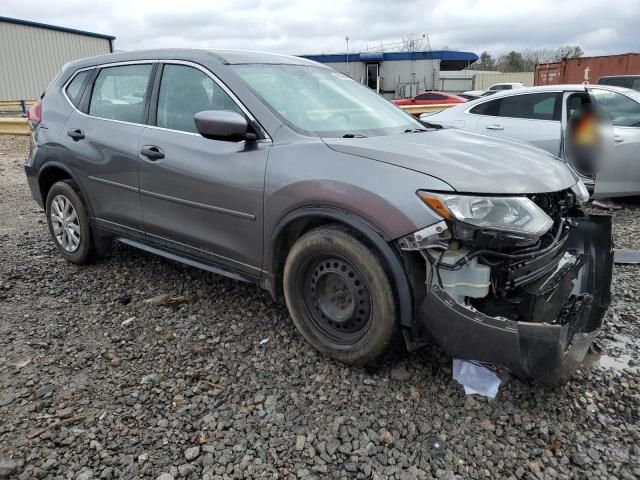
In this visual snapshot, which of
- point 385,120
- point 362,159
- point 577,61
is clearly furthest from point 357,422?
point 577,61

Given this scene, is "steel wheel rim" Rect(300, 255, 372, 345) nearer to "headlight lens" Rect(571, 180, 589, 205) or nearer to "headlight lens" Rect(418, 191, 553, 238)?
"headlight lens" Rect(418, 191, 553, 238)

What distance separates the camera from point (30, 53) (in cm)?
2586

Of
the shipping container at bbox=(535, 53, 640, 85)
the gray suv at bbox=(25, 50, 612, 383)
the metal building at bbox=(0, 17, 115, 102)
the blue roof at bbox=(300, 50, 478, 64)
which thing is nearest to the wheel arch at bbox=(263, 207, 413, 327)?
the gray suv at bbox=(25, 50, 612, 383)

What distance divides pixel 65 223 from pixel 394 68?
2973cm

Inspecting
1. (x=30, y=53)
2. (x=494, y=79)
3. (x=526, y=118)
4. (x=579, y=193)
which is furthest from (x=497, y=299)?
(x=494, y=79)

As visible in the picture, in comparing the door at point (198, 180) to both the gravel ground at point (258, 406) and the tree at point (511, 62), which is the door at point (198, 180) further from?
the tree at point (511, 62)

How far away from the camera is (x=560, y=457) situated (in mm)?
2299

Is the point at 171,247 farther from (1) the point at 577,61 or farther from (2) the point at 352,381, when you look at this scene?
(1) the point at 577,61

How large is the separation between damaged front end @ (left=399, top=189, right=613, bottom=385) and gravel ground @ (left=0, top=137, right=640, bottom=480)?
30 cm

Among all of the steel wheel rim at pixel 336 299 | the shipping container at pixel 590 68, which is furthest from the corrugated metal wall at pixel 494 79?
the steel wheel rim at pixel 336 299

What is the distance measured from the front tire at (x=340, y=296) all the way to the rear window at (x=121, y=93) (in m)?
1.76

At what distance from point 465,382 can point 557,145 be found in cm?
438

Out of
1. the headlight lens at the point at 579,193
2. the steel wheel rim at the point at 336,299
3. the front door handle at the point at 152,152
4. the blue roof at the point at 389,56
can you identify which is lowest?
the steel wheel rim at the point at 336,299

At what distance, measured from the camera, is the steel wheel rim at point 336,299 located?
109 inches
